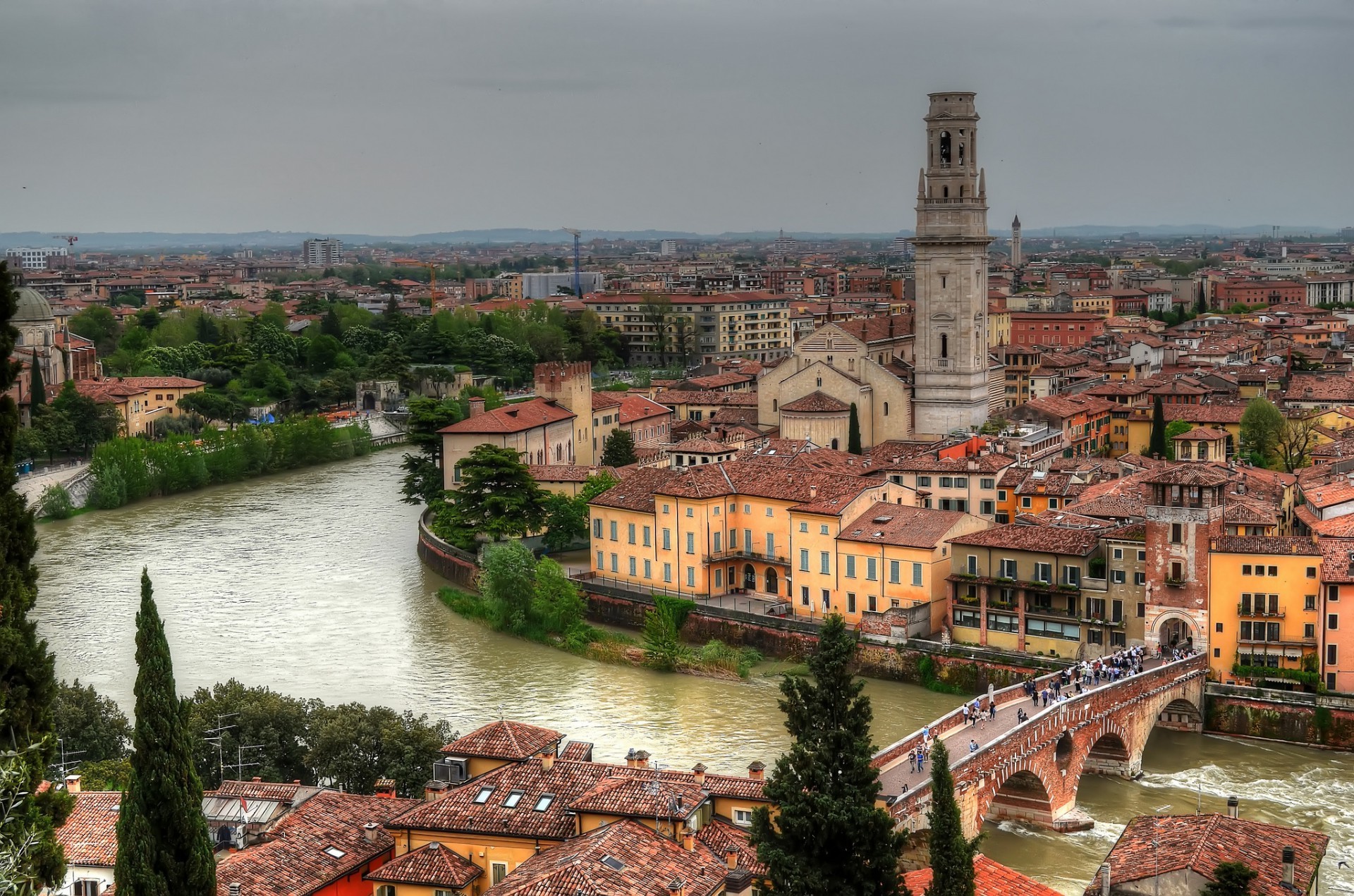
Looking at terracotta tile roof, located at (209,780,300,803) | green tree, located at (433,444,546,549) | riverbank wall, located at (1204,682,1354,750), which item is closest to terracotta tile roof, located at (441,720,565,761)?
terracotta tile roof, located at (209,780,300,803)

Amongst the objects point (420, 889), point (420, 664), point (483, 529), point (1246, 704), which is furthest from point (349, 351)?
point (420, 889)

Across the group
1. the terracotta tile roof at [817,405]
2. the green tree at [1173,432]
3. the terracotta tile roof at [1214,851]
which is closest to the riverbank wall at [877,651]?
the terracotta tile roof at [1214,851]

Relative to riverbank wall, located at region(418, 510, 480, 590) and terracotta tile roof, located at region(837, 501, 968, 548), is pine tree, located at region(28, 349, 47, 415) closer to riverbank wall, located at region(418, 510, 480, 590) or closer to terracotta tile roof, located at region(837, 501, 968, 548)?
riverbank wall, located at region(418, 510, 480, 590)

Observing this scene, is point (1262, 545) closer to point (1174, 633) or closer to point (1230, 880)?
point (1174, 633)

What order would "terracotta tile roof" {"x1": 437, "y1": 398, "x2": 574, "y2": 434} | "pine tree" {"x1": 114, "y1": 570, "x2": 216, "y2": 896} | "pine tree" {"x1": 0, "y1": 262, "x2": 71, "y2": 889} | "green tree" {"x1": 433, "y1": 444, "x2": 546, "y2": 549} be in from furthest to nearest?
"terracotta tile roof" {"x1": 437, "y1": 398, "x2": 574, "y2": 434} → "green tree" {"x1": 433, "y1": 444, "x2": 546, "y2": 549} → "pine tree" {"x1": 114, "y1": 570, "x2": 216, "y2": 896} → "pine tree" {"x1": 0, "y1": 262, "x2": 71, "y2": 889}

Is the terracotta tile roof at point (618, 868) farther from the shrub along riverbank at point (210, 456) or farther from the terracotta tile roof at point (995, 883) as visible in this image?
the shrub along riverbank at point (210, 456)

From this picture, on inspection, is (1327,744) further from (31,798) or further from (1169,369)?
(1169,369)
